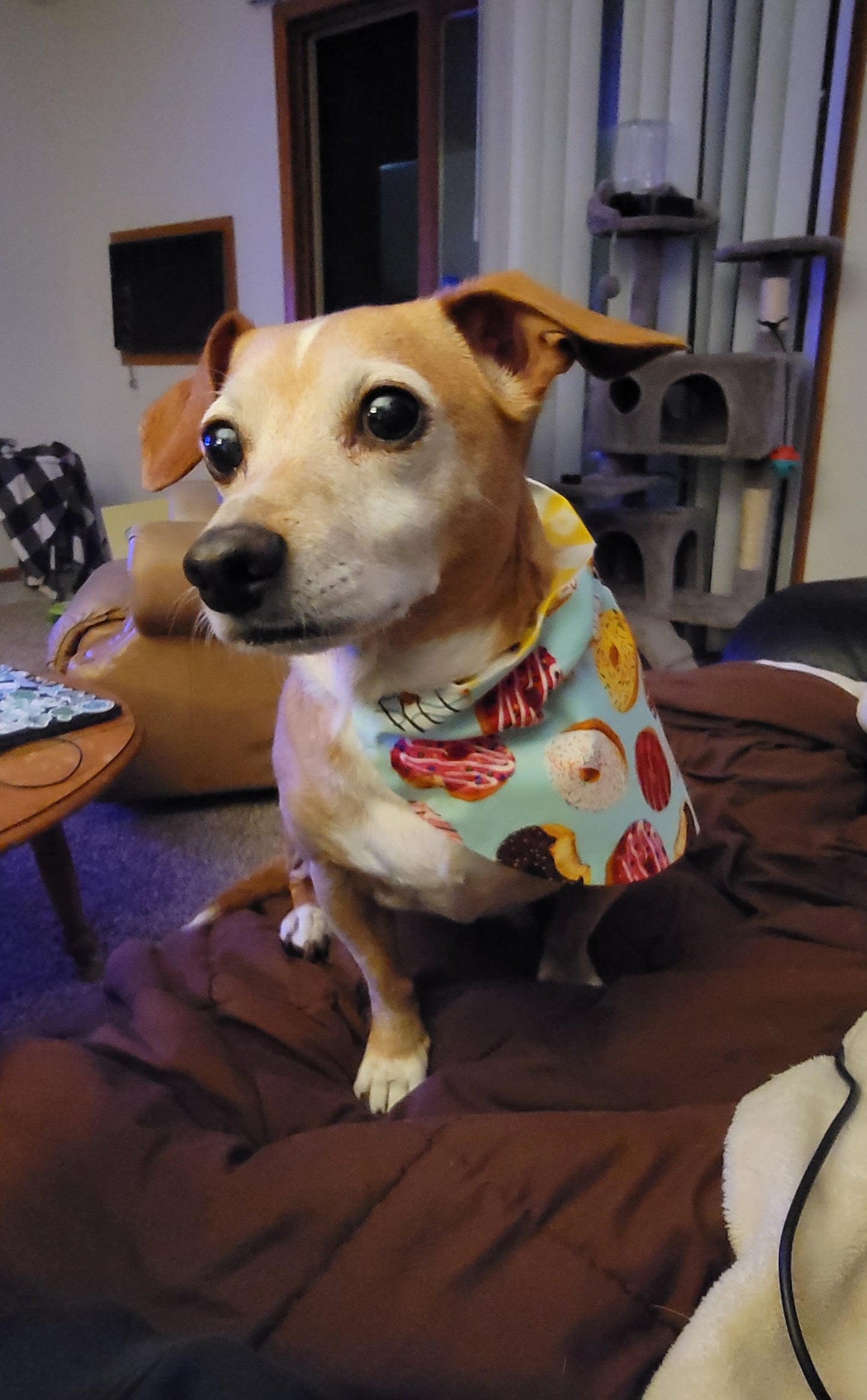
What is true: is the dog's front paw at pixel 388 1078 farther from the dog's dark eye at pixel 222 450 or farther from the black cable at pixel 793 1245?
the dog's dark eye at pixel 222 450

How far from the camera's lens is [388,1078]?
41.4 inches

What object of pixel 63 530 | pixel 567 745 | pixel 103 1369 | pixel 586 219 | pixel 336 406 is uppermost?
pixel 586 219

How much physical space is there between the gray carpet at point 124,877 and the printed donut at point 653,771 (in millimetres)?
958

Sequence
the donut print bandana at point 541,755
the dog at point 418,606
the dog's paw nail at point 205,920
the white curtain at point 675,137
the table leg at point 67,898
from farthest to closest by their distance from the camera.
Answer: the white curtain at point 675,137
the table leg at point 67,898
the dog's paw nail at point 205,920
the donut print bandana at point 541,755
the dog at point 418,606

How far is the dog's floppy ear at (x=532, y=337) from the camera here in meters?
0.78

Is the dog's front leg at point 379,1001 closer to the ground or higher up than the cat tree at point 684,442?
closer to the ground

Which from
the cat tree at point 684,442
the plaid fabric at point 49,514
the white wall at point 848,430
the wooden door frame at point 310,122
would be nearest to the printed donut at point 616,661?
the cat tree at point 684,442

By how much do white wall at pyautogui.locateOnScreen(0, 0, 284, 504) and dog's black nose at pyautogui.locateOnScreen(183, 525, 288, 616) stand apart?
11.6 feet

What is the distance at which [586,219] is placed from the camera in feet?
8.89

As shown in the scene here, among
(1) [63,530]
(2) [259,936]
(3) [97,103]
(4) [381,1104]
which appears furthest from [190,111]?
(4) [381,1104]

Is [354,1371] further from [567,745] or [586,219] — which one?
[586,219]

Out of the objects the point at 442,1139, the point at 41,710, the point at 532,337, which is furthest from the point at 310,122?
the point at 442,1139

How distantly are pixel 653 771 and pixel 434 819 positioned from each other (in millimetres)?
271

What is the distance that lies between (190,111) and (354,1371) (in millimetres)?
4481
